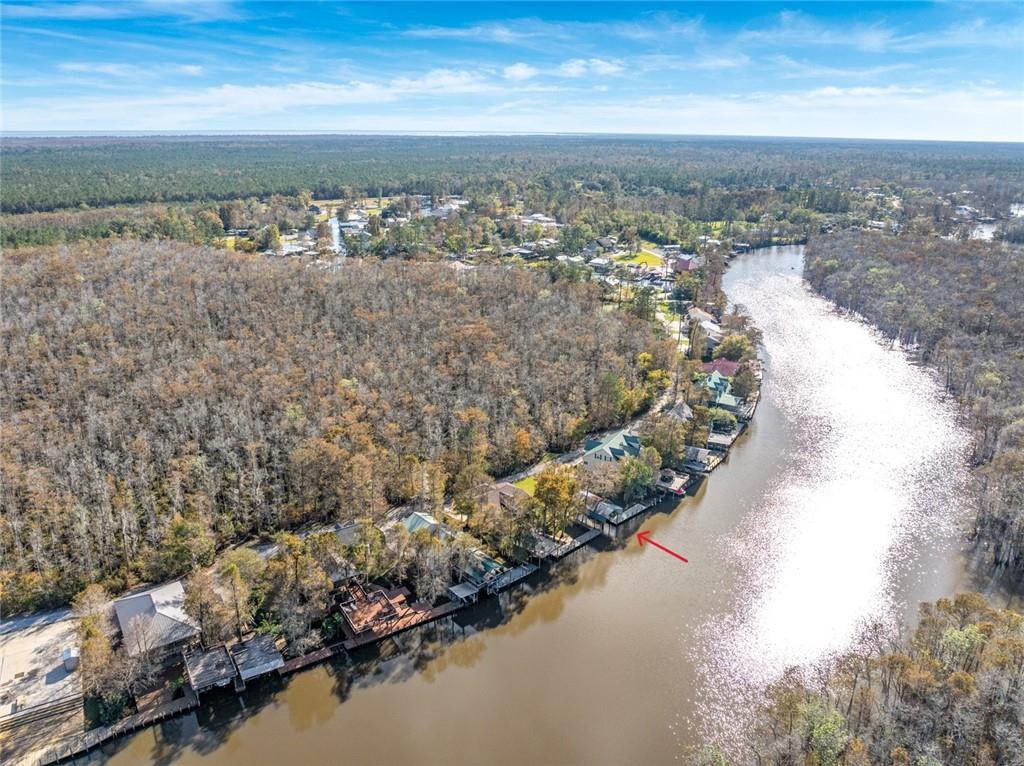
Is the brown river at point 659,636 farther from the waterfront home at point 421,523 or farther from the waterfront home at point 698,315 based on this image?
the waterfront home at point 698,315

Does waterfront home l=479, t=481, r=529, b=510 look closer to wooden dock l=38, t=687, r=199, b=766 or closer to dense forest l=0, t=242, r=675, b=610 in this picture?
dense forest l=0, t=242, r=675, b=610

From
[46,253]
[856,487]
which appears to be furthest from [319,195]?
[856,487]

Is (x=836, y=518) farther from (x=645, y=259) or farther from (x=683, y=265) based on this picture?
(x=645, y=259)

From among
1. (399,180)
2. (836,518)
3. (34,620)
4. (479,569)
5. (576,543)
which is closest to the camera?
(34,620)

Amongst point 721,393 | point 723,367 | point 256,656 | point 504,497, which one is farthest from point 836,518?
point 256,656

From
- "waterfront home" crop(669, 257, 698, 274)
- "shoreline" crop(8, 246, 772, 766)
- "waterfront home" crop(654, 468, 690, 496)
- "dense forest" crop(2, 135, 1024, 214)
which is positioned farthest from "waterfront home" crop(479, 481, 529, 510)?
"dense forest" crop(2, 135, 1024, 214)

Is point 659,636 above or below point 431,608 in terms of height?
below

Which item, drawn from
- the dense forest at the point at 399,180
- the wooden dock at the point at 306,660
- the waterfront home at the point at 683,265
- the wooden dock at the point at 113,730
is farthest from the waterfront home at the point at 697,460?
the dense forest at the point at 399,180
